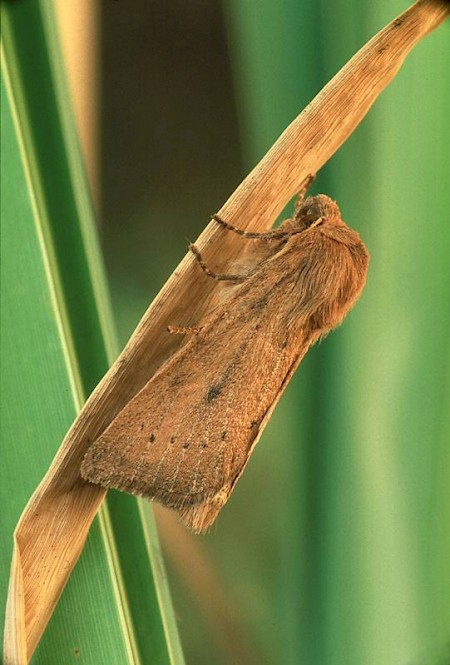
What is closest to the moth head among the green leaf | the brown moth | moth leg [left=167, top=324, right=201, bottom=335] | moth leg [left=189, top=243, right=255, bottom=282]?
the brown moth

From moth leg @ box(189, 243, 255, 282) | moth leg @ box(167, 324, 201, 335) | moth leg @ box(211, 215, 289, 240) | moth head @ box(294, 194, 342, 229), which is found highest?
moth head @ box(294, 194, 342, 229)

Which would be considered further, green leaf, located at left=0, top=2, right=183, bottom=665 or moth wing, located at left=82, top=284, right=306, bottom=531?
green leaf, located at left=0, top=2, right=183, bottom=665

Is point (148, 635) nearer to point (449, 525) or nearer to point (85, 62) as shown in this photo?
point (449, 525)

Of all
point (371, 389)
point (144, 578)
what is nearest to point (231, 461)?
point (144, 578)

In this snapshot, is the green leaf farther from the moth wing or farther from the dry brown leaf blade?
the moth wing

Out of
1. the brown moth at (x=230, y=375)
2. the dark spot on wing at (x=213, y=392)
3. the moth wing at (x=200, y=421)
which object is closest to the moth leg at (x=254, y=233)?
the brown moth at (x=230, y=375)

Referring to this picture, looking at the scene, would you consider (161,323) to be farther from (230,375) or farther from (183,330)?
(230,375)

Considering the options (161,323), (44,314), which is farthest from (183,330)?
(44,314)
